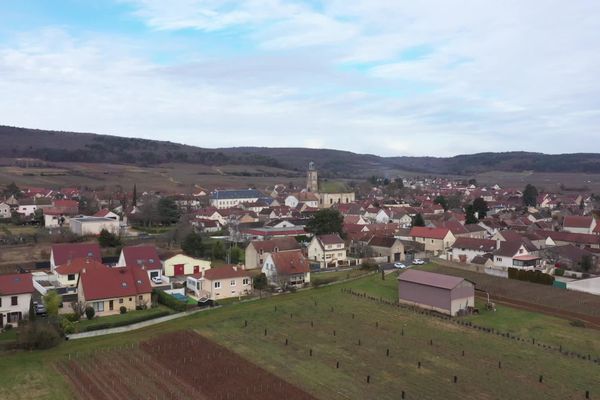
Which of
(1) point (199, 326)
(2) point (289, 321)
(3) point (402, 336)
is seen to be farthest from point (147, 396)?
(3) point (402, 336)

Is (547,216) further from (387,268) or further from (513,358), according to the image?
(513,358)

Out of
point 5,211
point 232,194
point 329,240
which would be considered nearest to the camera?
point 329,240

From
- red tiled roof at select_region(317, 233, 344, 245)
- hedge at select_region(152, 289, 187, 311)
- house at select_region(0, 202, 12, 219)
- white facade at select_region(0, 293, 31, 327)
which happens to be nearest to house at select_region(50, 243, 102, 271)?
hedge at select_region(152, 289, 187, 311)

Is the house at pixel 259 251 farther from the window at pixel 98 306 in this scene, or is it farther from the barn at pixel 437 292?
the window at pixel 98 306

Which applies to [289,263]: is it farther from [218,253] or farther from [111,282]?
[111,282]

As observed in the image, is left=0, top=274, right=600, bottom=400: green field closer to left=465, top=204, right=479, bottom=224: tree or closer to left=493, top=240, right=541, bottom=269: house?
left=493, top=240, right=541, bottom=269: house

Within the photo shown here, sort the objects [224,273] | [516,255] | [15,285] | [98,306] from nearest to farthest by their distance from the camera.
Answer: [15,285] → [98,306] → [224,273] → [516,255]

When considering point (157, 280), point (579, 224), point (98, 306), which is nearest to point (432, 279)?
point (157, 280)

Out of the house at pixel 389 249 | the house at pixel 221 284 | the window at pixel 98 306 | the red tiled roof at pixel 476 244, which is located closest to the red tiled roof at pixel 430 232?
the red tiled roof at pixel 476 244
